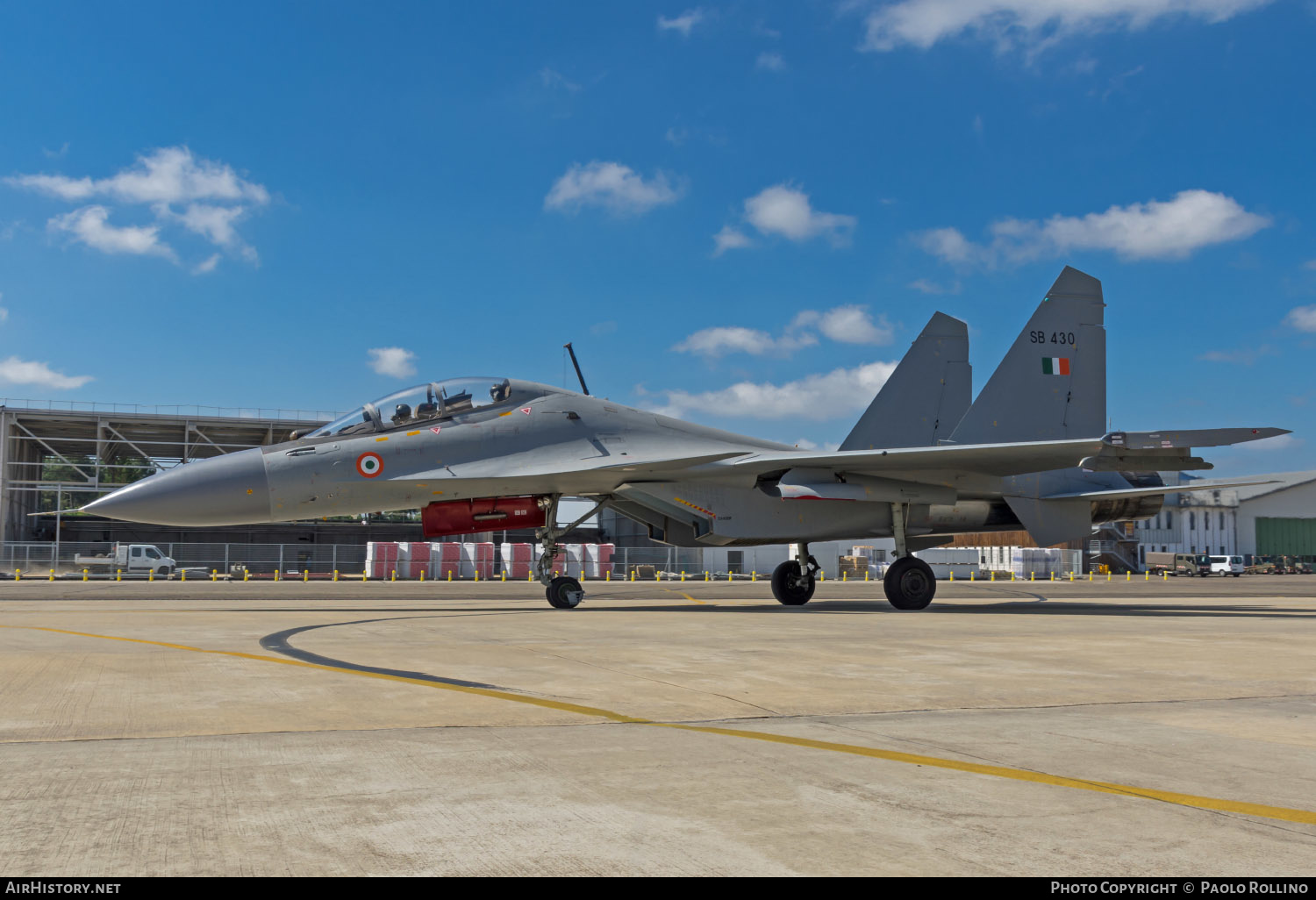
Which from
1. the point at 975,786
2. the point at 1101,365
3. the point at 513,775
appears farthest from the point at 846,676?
the point at 1101,365

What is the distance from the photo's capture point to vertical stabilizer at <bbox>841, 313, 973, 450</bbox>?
18.3 m

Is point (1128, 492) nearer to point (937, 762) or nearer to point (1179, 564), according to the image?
point (937, 762)

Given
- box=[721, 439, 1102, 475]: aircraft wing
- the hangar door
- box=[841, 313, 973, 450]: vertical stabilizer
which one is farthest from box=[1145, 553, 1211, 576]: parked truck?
box=[721, 439, 1102, 475]: aircraft wing

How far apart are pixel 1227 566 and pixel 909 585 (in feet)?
157

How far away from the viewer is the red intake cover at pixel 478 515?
15125 millimetres

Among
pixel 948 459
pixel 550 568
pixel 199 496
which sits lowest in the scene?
pixel 550 568

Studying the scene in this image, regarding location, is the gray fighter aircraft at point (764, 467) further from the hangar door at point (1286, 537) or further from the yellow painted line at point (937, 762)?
the hangar door at point (1286, 537)

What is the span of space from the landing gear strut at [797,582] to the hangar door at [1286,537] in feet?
244

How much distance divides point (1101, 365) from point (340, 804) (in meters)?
17.8

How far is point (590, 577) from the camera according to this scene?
Result: 1534 inches

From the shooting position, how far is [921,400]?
60.5 ft

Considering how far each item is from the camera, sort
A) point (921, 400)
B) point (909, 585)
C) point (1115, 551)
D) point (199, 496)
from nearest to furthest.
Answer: point (199, 496), point (909, 585), point (921, 400), point (1115, 551)

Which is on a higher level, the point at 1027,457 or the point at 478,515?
the point at 1027,457

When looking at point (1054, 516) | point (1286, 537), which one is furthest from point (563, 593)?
point (1286, 537)
